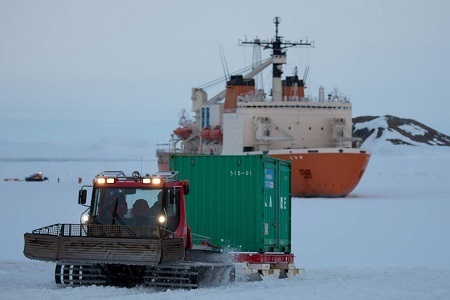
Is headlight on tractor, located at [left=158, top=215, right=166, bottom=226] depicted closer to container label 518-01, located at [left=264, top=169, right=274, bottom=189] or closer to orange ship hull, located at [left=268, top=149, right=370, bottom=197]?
container label 518-01, located at [left=264, top=169, right=274, bottom=189]

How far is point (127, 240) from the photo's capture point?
15.9 metres

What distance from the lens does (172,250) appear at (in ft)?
52.5

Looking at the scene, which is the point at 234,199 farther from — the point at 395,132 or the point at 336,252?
the point at 395,132

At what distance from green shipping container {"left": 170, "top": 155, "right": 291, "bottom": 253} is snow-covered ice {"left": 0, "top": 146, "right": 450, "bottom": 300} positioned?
96 centimetres

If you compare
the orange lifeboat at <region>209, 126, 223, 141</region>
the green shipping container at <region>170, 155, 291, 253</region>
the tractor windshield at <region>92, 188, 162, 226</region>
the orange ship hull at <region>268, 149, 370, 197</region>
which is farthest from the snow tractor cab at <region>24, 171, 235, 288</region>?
the orange lifeboat at <region>209, 126, 223, 141</region>

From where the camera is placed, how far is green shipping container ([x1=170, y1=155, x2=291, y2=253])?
19.5m

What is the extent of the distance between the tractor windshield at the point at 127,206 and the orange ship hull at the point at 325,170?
3876 centimetres

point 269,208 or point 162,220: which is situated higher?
point 269,208

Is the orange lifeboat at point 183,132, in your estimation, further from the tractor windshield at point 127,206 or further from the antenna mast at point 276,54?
the tractor windshield at point 127,206

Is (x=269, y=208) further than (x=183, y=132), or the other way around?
(x=183, y=132)

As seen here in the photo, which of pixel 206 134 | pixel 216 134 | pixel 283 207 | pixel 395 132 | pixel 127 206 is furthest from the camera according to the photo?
pixel 395 132

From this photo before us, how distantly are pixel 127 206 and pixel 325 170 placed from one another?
131 feet

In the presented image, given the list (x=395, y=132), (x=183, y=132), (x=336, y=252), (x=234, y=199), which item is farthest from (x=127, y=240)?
(x=395, y=132)

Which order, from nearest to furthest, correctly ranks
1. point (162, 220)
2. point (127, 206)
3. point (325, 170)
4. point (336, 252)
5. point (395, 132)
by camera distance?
1. point (162, 220)
2. point (127, 206)
3. point (336, 252)
4. point (325, 170)
5. point (395, 132)
